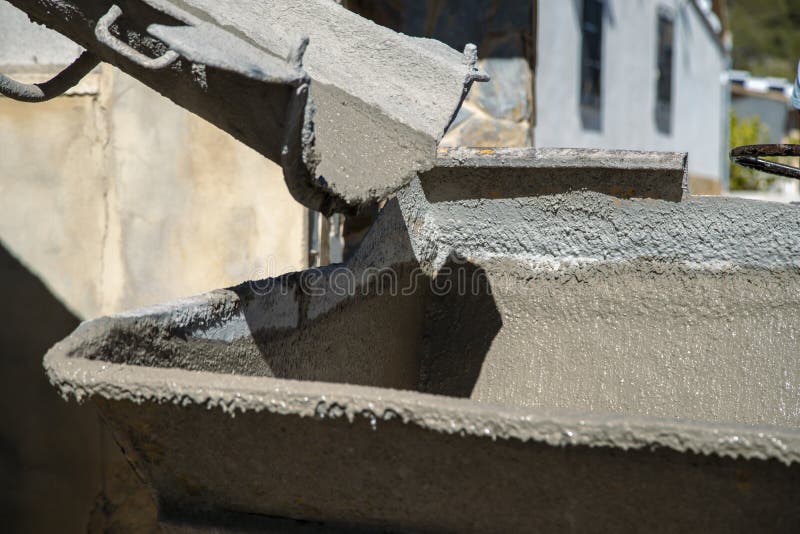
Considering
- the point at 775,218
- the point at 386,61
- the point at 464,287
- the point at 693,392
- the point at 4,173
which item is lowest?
the point at 693,392

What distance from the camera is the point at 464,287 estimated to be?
2.78 m

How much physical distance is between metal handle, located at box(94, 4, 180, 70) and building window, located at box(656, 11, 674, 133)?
8.62m

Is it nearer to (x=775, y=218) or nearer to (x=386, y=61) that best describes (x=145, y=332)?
(x=386, y=61)

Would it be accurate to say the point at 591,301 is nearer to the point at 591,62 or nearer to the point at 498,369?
the point at 498,369

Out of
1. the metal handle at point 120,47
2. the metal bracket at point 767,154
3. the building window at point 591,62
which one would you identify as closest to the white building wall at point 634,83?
the building window at point 591,62

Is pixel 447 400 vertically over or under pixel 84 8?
under

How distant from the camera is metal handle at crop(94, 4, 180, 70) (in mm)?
1449

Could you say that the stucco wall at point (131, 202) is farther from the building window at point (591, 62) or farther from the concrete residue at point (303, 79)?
the building window at point (591, 62)

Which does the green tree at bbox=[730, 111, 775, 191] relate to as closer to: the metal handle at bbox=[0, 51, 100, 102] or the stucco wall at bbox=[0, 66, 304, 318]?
the stucco wall at bbox=[0, 66, 304, 318]

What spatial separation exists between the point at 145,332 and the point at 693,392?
5.57 ft

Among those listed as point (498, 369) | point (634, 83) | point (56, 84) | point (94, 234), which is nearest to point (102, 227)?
point (94, 234)

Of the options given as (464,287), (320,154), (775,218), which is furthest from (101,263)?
(775,218)

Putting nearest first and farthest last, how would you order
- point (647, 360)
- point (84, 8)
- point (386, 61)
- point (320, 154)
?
1. point (320, 154)
2. point (84, 8)
3. point (386, 61)
4. point (647, 360)

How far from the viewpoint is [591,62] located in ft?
24.8
